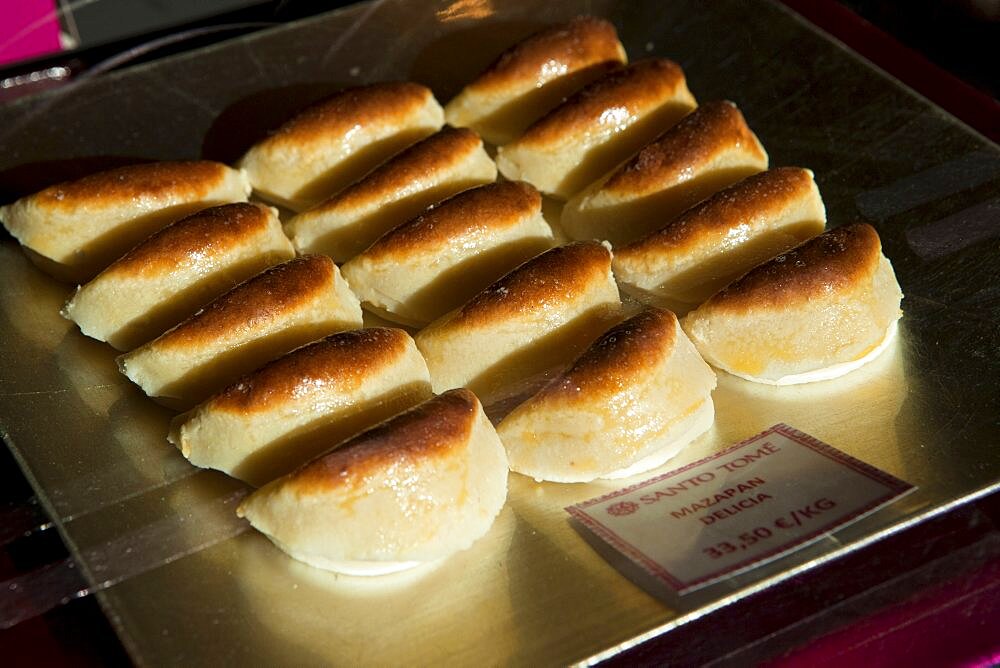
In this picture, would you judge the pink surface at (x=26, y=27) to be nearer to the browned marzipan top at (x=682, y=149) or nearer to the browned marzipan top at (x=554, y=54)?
the browned marzipan top at (x=554, y=54)

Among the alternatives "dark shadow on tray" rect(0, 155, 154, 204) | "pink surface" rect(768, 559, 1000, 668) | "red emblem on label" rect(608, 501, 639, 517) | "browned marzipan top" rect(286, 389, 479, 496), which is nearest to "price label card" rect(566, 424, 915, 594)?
"red emblem on label" rect(608, 501, 639, 517)

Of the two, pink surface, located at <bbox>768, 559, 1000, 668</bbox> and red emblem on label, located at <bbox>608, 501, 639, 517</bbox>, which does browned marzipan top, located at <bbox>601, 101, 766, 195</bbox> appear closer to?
red emblem on label, located at <bbox>608, 501, 639, 517</bbox>

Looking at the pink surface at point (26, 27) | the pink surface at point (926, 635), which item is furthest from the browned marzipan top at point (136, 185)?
the pink surface at point (26, 27)

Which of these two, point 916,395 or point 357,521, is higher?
point 357,521

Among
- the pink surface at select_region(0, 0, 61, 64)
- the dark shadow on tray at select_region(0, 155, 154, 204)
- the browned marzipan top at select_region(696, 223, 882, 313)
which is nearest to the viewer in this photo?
the browned marzipan top at select_region(696, 223, 882, 313)

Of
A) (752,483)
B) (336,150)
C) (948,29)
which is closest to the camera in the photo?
(752,483)

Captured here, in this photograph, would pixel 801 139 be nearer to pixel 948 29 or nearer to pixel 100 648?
pixel 948 29

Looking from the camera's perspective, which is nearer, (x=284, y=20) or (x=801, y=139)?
(x=801, y=139)

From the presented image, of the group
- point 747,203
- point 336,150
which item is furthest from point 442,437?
point 336,150
